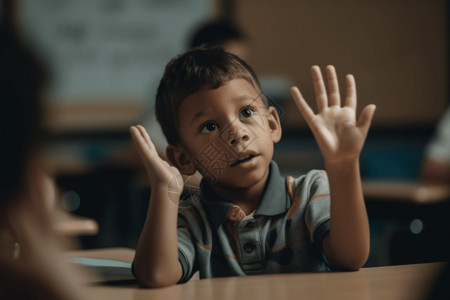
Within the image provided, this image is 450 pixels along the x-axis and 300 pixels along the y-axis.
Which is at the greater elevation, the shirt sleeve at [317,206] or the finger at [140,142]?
the finger at [140,142]

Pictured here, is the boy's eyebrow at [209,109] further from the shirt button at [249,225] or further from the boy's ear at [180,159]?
the shirt button at [249,225]

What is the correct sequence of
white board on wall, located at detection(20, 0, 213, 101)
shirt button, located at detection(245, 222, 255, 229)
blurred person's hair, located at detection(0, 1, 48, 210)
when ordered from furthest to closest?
white board on wall, located at detection(20, 0, 213, 101), shirt button, located at detection(245, 222, 255, 229), blurred person's hair, located at detection(0, 1, 48, 210)

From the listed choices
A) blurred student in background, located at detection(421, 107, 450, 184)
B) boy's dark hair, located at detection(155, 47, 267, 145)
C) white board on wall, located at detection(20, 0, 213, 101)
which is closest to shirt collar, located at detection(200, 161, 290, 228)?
boy's dark hair, located at detection(155, 47, 267, 145)

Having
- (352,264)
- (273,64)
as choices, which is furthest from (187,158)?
(273,64)

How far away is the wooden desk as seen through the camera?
49cm

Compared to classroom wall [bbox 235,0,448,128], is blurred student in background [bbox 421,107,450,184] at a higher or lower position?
lower

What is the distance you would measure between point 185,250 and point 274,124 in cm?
23

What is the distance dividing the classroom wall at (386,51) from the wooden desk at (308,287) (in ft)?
9.81

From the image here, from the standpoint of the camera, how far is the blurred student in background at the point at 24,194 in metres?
0.28

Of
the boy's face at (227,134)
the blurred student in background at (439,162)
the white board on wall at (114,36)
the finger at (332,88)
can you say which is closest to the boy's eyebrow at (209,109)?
the boy's face at (227,134)

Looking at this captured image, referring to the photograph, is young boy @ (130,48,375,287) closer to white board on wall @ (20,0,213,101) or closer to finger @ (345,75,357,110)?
finger @ (345,75,357,110)

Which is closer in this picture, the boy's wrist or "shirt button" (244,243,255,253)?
the boy's wrist

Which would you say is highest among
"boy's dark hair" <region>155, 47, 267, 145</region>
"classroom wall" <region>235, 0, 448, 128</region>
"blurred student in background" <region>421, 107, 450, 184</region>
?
"boy's dark hair" <region>155, 47, 267, 145</region>

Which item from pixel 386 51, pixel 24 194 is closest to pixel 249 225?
pixel 24 194
